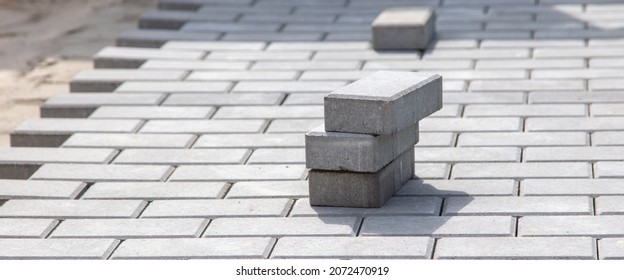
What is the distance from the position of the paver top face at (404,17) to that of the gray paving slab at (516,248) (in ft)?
10.5

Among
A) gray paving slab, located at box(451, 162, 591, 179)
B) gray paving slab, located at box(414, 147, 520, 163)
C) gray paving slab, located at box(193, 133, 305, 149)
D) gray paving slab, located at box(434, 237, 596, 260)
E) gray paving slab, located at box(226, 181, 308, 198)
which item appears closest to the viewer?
gray paving slab, located at box(434, 237, 596, 260)

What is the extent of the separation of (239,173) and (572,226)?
5.07 feet

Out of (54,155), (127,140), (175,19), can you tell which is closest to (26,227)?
(54,155)

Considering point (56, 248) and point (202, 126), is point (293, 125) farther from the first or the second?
point (56, 248)

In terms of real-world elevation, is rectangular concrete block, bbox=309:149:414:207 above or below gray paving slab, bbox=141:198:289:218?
above

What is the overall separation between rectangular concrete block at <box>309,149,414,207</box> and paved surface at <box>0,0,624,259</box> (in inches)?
2.2

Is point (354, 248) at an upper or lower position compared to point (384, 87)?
lower

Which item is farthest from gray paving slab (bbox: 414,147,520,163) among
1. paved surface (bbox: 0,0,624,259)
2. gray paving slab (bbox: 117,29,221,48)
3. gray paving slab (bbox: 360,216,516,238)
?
gray paving slab (bbox: 117,29,221,48)

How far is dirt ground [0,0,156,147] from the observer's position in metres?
8.29

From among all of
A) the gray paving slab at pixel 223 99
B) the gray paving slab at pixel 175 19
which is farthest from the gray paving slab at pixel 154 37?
the gray paving slab at pixel 223 99

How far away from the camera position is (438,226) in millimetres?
4715

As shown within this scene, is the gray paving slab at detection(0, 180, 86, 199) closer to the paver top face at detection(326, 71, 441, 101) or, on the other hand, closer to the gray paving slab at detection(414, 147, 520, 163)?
the paver top face at detection(326, 71, 441, 101)

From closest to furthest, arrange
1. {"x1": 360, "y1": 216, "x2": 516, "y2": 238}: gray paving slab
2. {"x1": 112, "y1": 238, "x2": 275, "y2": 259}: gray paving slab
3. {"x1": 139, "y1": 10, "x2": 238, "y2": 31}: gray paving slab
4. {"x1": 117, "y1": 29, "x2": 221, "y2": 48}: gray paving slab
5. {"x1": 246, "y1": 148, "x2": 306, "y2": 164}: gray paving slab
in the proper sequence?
{"x1": 112, "y1": 238, "x2": 275, "y2": 259}: gray paving slab < {"x1": 360, "y1": 216, "x2": 516, "y2": 238}: gray paving slab < {"x1": 246, "y1": 148, "x2": 306, "y2": 164}: gray paving slab < {"x1": 117, "y1": 29, "x2": 221, "y2": 48}: gray paving slab < {"x1": 139, "y1": 10, "x2": 238, "y2": 31}: gray paving slab

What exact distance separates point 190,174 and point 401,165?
0.98 meters
